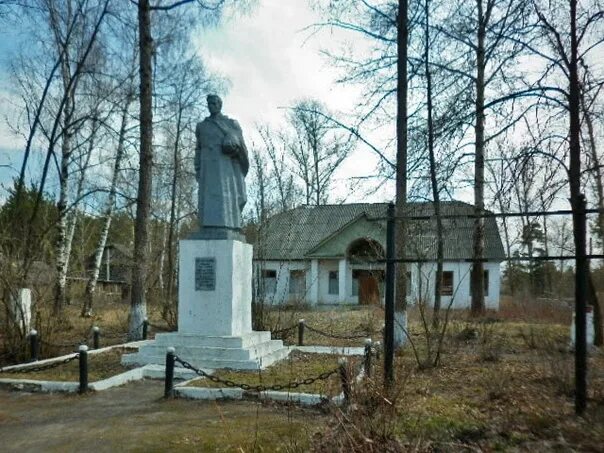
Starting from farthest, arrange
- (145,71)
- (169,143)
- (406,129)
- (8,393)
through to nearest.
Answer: (169,143)
(145,71)
(406,129)
(8,393)

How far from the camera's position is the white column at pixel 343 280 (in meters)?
34.1

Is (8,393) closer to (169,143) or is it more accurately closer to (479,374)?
(479,374)

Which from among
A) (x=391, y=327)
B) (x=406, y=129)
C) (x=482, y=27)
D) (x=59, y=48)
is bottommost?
(x=391, y=327)

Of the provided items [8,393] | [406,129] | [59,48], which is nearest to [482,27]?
[406,129]

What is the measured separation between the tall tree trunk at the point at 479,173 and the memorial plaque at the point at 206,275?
4463mm

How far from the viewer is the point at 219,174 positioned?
11102mm

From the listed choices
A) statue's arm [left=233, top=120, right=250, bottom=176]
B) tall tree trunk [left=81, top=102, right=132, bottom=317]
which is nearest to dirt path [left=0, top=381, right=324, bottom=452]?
statue's arm [left=233, top=120, right=250, bottom=176]

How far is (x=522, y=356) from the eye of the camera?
1183 centimetres

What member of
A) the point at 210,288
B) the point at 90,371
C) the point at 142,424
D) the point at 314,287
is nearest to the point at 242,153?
the point at 210,288

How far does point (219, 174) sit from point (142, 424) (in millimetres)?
5553

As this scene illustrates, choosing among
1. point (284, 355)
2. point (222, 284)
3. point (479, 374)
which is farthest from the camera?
point (284, 355)

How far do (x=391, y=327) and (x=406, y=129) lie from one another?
6.57 metres

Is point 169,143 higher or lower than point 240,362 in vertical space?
higher

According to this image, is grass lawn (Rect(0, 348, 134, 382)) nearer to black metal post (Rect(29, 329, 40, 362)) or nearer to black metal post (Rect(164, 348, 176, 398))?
black metal post (Rect(29, 329, 40, 362))
